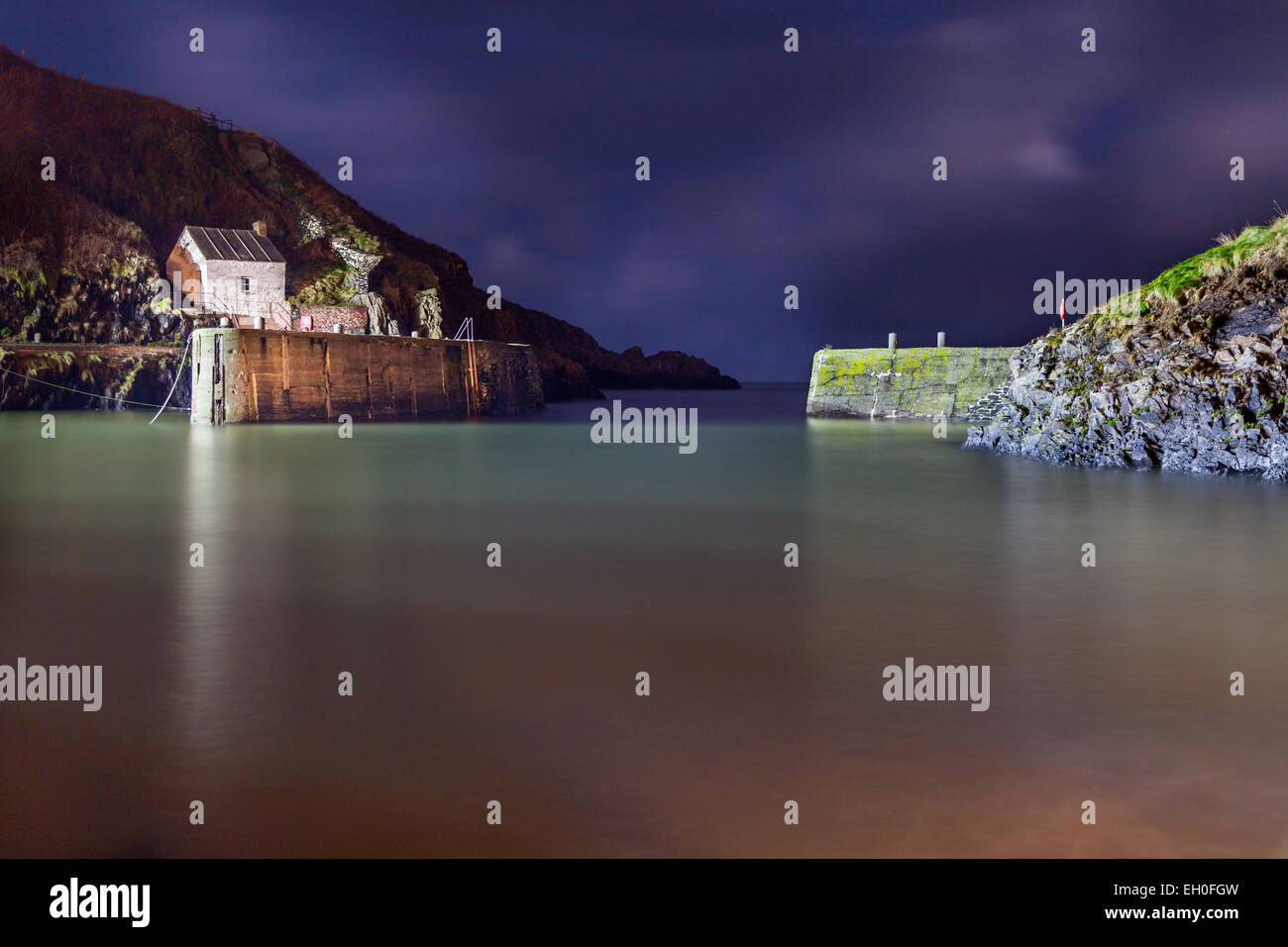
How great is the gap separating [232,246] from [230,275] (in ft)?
6.91

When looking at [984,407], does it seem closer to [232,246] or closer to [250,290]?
[250,290]

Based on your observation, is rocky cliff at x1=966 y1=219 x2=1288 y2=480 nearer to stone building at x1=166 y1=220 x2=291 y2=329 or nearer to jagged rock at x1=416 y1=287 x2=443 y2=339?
stone building at x1=166 y1=220 x2=291 y2=329

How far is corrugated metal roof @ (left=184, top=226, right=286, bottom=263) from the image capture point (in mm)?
65438

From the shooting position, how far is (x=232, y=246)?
66.7 meters

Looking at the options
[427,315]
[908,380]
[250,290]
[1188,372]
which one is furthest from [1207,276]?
[427,315]

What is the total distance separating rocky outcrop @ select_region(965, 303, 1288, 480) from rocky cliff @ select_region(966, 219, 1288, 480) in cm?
2

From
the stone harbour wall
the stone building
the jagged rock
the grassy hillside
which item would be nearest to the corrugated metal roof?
the stone building

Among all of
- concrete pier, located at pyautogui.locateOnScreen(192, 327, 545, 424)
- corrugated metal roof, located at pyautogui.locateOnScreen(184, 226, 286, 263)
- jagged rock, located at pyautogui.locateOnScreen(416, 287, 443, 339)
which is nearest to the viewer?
concrete pier, located at pyautogui.locateOnScreen(192, 327, 545, 424)

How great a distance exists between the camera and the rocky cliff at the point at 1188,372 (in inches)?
800

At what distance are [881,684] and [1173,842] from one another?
8.64 feet

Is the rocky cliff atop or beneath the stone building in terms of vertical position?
beneath
